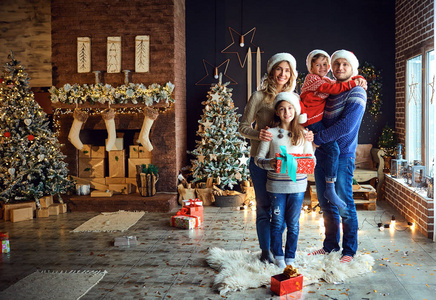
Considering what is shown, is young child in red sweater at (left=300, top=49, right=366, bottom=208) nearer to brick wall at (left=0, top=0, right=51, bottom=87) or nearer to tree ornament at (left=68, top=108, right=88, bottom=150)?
tree ornament at (left=68, top=108, right=88, bottom=150)

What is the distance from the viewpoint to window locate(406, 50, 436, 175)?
645cm

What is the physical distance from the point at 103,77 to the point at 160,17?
134 cm

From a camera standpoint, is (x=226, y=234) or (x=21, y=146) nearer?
(x=226, y=234)

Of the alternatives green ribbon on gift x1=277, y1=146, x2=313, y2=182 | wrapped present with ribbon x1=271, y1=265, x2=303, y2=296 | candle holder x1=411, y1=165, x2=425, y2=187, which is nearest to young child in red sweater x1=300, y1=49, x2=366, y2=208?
green ribbon on gift x1=277, y1=146, x2=313, y2=182

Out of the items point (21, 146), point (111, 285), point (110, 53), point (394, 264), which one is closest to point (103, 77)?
point (110, 53)

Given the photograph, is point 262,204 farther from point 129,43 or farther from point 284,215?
point 129,43

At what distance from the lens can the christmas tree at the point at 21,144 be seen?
22.5 feet

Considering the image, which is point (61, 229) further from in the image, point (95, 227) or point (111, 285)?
point (111, 285)

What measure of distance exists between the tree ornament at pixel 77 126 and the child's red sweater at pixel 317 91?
13.6 feet

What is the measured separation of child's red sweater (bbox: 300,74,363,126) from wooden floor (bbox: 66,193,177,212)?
3381mm

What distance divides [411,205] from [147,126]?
4002 millimetres

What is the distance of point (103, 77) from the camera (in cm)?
764

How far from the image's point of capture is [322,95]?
4406 mm

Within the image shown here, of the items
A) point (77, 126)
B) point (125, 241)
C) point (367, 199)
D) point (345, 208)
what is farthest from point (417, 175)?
point (77, 126)
